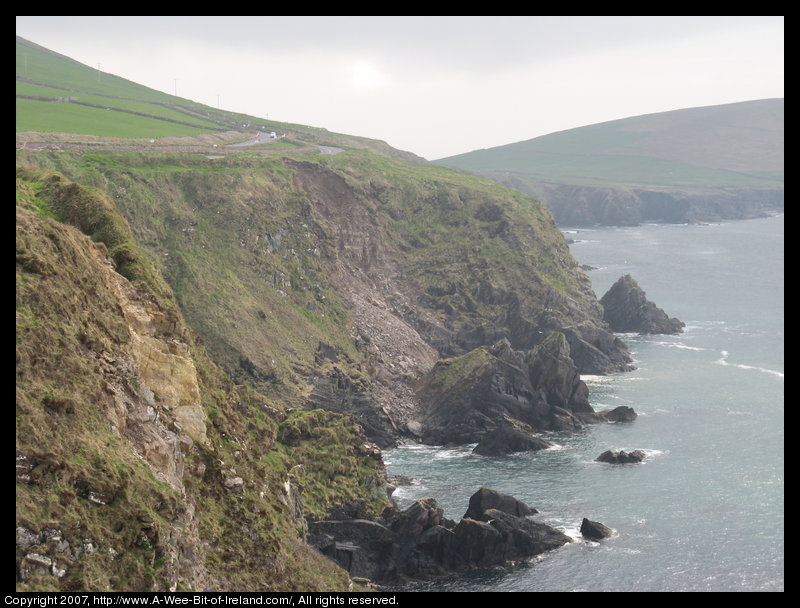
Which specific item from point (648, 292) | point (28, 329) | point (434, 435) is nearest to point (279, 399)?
point (434, 435)

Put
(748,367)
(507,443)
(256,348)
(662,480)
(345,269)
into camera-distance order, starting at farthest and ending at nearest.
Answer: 1. (345,269)
2. (748,367)
3. (256,348)
4. (507,443)
5. (662,480)

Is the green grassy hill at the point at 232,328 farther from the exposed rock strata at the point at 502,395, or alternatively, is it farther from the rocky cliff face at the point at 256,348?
the exposed rock strata at the point at 502,395

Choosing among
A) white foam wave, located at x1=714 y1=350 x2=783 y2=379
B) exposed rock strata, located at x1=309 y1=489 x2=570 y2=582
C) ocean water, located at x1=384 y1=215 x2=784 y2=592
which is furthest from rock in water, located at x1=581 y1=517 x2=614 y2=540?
white foam wave, located at x1=714 y1=350 x2=783 y2=379

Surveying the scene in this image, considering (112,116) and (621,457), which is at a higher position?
(112,116)

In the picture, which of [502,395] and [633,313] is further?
[633,313]

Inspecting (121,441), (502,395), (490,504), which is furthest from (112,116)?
(121,441)

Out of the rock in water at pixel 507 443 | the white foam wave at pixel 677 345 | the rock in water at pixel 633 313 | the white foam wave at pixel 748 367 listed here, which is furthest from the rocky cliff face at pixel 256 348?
the white foam wave at pixel 748 367

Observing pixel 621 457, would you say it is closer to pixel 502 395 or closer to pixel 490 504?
pixel 502 395
